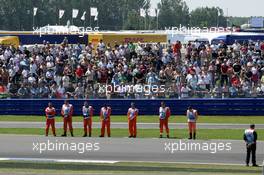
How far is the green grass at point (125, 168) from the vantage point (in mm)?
19797

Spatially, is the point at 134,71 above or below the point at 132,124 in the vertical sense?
above

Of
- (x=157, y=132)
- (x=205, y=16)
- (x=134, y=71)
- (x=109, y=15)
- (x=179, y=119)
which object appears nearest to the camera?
(x=157, y=132)

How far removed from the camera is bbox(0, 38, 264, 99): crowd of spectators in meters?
35.8

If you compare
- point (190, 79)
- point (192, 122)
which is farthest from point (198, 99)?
point (192, 122)

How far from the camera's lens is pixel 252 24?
289ft

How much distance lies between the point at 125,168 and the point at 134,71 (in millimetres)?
16699

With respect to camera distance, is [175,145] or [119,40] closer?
[175,145]

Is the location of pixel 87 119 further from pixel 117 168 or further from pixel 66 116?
pixel 117 168

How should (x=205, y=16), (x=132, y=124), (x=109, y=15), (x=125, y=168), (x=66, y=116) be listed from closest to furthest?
1. (x=125, y=168)
2. (x=132, y=124)
3. (x=66, y=116)
4. (x=109, y=15)
5. (x=205, y=16)

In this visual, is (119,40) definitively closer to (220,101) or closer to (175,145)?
(220,101)

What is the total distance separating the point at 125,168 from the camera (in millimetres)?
20859

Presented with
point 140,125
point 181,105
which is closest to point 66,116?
point 140,125

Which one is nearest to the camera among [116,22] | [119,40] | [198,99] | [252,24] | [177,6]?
[198,99]

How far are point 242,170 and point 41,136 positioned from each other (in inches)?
422
